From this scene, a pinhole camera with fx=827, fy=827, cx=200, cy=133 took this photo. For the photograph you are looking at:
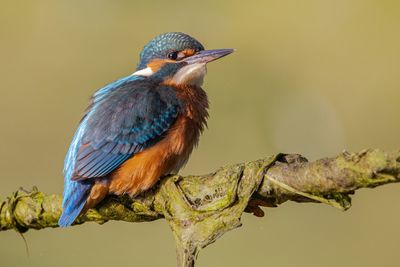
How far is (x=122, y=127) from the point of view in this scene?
347cm

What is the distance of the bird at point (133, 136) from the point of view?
130 inches

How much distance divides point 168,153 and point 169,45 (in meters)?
0.63

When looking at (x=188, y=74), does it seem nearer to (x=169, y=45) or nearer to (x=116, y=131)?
(x=169, y=45)

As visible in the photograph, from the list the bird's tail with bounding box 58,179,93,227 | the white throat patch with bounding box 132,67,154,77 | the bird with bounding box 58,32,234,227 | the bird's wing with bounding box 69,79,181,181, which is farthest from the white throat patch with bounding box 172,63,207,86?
the bird's tail with bounding box 58,179,93,227

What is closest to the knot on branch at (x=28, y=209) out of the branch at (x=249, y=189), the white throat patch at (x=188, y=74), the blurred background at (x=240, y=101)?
the branch at (x=249, y=189)

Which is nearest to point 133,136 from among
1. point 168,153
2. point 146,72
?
point 168,153

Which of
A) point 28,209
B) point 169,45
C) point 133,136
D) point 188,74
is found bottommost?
point 28,209

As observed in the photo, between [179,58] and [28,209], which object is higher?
[179,58]

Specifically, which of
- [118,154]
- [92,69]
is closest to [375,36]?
[92,69]

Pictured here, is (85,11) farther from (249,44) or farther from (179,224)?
(179,224)

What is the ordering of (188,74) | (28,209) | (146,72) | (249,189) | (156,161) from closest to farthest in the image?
1. (249,189)
2. (28,209)
3. (156,161)
4. (188,74)
5. (146,72)

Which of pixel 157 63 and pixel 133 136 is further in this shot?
pixel 157 63

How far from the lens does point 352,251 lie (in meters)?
4.82

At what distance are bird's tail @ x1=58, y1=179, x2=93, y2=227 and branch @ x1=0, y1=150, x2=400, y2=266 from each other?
0.72 ft
